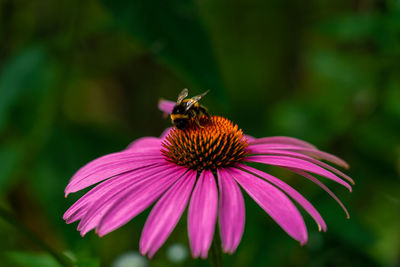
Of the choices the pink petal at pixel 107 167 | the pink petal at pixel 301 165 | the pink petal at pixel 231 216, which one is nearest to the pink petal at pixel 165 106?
the pink petal at pixel 107 167

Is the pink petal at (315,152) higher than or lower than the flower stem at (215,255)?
higher

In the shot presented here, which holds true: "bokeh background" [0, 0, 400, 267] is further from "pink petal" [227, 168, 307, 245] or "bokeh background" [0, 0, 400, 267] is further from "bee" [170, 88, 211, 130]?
"pink petal" [227, 168, 307, 245]

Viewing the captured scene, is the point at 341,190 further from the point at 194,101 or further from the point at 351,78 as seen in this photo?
the point at 194,101

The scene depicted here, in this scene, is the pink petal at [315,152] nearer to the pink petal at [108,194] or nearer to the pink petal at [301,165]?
the pink petal at [301,165]

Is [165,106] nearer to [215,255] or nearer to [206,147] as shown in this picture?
[206,147]

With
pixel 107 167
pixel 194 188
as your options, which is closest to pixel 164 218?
pixel 194 188

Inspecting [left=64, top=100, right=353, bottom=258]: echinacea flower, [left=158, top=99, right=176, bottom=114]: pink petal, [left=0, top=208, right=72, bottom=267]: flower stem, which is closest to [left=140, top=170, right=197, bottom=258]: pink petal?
[left=64, top=100, right=353, bottom=258]: echinacea flower

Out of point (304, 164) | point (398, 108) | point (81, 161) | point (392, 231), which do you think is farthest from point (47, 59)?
point (392, 231)
